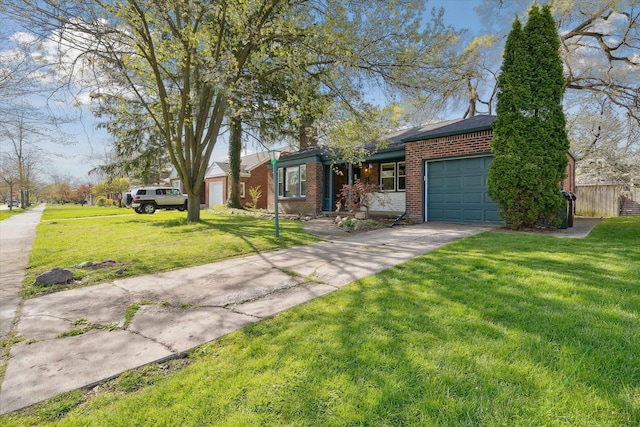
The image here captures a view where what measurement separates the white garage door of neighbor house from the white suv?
3.26m

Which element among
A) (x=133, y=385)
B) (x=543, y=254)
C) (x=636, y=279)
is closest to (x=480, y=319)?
(x=636, y=279)

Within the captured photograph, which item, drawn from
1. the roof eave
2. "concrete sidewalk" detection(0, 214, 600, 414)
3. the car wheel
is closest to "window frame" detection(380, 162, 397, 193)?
the roof eave

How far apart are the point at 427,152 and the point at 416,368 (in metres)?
9.67

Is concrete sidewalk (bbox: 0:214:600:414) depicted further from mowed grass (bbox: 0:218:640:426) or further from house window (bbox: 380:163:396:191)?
house window (bbox: 380:163:396:191)

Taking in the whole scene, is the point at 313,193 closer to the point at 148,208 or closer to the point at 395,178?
the point at 395,178

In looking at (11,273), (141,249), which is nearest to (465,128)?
(141,249)

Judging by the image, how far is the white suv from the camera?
20203mm

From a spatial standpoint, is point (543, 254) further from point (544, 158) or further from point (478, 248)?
point (544, 158)

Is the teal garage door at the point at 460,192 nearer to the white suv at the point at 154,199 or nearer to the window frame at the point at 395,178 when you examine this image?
the window frame at the point at 395,178

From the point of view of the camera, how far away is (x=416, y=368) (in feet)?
7.00

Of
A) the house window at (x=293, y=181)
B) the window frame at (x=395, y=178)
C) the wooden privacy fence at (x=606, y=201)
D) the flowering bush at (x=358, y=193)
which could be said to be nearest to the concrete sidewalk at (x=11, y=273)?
the flowering bush at (x=358, y=193)

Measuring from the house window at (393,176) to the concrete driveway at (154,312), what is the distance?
802 cm

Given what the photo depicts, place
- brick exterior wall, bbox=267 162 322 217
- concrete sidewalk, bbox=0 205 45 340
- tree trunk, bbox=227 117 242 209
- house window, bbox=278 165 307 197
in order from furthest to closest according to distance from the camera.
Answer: tree trunk, bbox=227 117 242 209 < house window, bbox=278 165 307 197 < brick exterior wall, bbox=267 162 322 217 < concrete sidewalk, bbox=0 205 45 340

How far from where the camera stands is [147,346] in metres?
2.69
